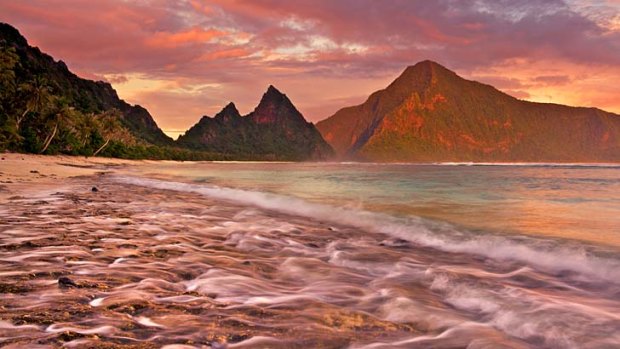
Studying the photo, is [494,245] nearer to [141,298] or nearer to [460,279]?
[460,279]

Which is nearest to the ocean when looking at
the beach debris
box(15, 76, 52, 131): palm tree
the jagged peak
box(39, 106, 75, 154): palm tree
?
the beach debris

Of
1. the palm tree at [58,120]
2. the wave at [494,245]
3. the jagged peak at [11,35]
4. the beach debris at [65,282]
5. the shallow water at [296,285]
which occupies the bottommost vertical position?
the wave at [494,245]

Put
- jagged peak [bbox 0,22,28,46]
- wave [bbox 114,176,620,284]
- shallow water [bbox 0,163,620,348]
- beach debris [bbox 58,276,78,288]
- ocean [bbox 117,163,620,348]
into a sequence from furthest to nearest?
1. jagged peak [bbox 0,22,28,46]
2. wave [bbox 114,176,620,284]
3. beach debris [bbox 58,276,78,288]
4. ocean [bbox 117,163,620,348]
5. shallow water [bbox 0,163,620,348]

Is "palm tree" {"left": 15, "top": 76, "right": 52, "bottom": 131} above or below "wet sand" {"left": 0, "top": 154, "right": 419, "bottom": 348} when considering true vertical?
above

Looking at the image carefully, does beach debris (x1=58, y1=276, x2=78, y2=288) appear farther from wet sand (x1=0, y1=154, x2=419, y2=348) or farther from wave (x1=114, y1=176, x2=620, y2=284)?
wave (x1=114, y1=176, x2=620, y2=284)

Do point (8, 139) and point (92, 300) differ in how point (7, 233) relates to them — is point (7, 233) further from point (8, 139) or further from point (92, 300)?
point (8, 139)

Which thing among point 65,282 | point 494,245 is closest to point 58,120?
point 494,245

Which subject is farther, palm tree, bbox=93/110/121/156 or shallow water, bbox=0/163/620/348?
palm tree, bbox=93/110/121/156

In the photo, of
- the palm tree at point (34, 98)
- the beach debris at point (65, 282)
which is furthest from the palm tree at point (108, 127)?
the beach debris at point (65, 282)

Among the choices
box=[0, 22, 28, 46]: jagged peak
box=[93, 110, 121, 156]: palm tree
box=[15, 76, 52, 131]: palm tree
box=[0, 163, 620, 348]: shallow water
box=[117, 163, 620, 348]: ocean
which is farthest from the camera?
box=[0, 22, 28, 46]: jagged peak

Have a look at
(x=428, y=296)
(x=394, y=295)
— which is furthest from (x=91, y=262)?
(x=428, y=296)

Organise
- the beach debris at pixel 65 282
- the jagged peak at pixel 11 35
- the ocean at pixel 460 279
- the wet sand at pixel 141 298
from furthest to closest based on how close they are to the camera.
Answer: the jagged peak at pixel 11 35 < the beach debris at pixel 65 282 < the ocean at pixel 460 279 < the wet sand at pixel 141 298

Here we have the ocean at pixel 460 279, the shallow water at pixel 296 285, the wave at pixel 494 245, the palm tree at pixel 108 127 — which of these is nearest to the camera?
the shallow water at pixel 296 285

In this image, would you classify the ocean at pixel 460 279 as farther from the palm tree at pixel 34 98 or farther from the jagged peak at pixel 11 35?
the jagged peak at pixel 11 35
